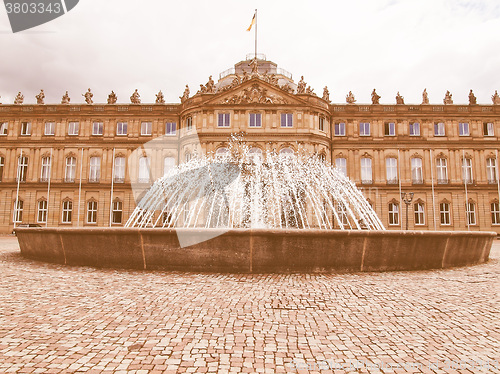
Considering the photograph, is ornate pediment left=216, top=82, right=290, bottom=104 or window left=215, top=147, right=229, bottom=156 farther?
ornate pediment left=216, top=82, right=290, bottom=104

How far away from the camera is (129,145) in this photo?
44.9 meters

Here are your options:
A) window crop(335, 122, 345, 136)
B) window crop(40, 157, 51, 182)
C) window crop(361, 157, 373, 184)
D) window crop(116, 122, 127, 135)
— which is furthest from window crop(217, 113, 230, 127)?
window crop(40, 157, 51, 182)

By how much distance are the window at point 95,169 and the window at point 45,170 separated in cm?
458

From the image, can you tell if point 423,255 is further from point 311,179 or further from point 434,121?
point 434,121

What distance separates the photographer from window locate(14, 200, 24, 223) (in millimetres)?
43719

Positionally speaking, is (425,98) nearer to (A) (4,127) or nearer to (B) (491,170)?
(B) (491,170)

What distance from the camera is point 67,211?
144 feet

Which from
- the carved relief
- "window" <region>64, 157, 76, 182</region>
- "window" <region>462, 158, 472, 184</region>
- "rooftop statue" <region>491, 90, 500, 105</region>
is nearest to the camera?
the carved relief

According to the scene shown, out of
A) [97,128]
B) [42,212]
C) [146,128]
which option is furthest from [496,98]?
[42,212]

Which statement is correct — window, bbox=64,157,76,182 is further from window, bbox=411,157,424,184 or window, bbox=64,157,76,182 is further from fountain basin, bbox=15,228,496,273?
fountain basin, bbox=15,228,496,273

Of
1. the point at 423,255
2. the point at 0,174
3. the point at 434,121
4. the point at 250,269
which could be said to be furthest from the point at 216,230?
the point at 0,174

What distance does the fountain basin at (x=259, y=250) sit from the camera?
9.91 metres

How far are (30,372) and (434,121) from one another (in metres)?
46.4

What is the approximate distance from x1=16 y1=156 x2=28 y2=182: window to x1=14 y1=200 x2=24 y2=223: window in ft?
8.37
